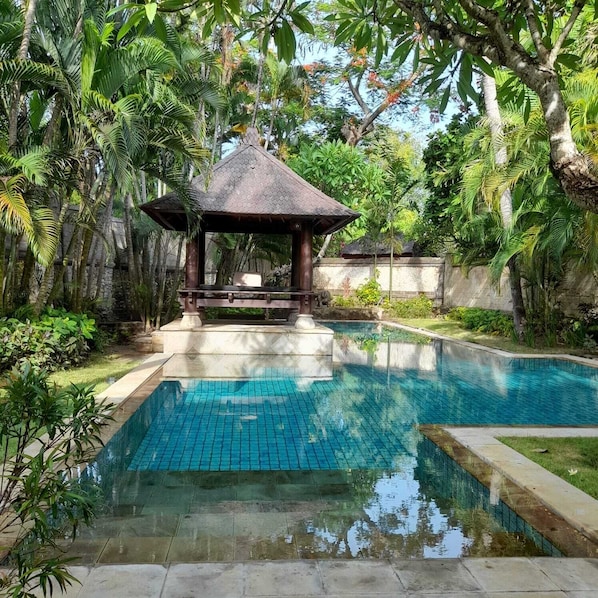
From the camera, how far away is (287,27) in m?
2.67

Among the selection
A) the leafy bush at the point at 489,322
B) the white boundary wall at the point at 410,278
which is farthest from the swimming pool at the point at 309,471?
the white boundary wall at the point at 410,278

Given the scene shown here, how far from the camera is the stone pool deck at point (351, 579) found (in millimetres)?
2525

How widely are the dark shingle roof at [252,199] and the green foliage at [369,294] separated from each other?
30.3ft

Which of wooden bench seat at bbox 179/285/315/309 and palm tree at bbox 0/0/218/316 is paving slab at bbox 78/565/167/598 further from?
wooden bench seat at bbox 179/285/315/309

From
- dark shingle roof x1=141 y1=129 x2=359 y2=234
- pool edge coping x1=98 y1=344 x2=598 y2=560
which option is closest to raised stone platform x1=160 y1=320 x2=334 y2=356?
dark shingle roof x1=141 y1=129 x2=359 y2=234

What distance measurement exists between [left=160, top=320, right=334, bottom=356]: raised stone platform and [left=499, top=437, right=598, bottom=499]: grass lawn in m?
5.70

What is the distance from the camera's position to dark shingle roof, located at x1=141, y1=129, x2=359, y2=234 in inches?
416

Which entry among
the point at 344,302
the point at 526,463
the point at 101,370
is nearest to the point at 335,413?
the point at 526,463

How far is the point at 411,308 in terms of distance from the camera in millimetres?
20781

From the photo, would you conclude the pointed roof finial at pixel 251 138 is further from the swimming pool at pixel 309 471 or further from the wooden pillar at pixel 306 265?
the swimming pool at pixel 309 471

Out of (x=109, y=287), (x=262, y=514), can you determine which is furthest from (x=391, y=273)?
(x=262, y=514)

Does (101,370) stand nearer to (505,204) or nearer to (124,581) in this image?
(124,581)

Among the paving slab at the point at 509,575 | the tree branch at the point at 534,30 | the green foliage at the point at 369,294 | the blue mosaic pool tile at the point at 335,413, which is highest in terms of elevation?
the tree branch at the point at 534,30

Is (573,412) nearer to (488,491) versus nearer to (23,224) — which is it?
(488,491)
